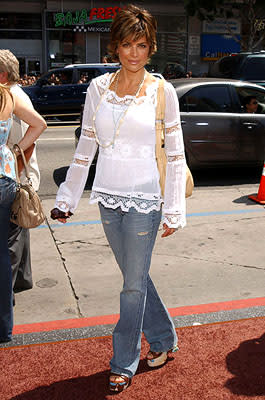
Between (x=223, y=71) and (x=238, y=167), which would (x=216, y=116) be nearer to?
(x=238, y=167)

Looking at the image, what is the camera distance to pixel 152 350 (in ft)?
11.3

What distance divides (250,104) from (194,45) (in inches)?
1046

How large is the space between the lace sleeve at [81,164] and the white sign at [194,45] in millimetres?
32605

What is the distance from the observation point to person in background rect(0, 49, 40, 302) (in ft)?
12.8

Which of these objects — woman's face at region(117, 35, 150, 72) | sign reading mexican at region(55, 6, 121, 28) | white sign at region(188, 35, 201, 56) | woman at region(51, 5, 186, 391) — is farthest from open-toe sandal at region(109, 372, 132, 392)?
white sign at region(188, 35, 201, 56)

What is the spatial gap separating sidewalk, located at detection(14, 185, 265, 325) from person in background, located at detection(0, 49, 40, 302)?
16 centimetres

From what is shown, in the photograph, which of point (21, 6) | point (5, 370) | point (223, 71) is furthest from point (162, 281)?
point (21, 6)

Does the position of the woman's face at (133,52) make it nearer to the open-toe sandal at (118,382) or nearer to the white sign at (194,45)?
the open-toe sandal at (118,382)

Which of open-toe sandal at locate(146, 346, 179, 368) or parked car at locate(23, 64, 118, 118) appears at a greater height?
open-toe sandal at locate(146, 346, 179, 368)

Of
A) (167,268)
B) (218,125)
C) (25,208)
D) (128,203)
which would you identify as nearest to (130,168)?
(128,203)

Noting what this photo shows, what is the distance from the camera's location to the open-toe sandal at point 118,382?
10.4 ft

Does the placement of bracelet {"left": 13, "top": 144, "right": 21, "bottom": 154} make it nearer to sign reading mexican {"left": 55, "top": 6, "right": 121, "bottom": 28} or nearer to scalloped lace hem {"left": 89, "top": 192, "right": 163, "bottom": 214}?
scalloped lace hem {"left": 89, "top": 192, "right": 163, "bottom": 214}

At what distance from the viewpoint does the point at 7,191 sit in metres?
3.44

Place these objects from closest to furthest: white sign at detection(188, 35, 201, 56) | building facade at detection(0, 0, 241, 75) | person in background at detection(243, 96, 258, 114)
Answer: person in background at detection(243, 96, 258, 114), building facade at detection(0, 0, 241, 75), white sign at detection(188, 35, 201, 56)
